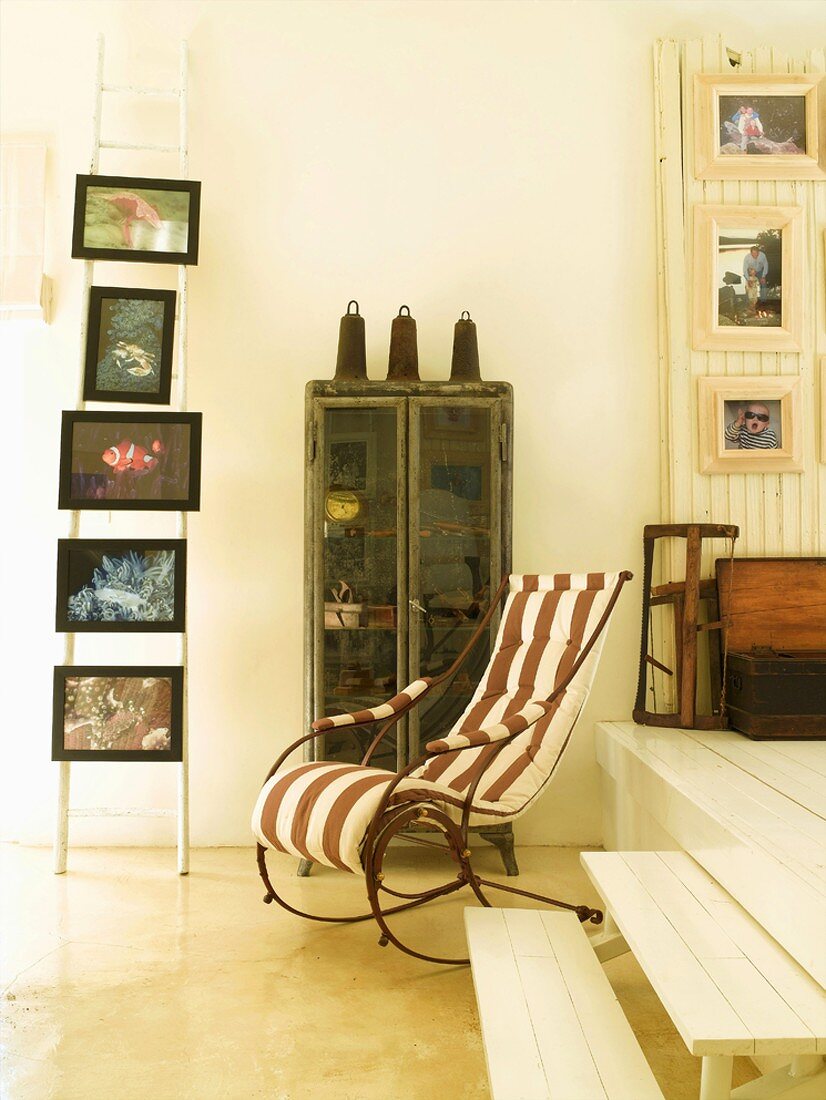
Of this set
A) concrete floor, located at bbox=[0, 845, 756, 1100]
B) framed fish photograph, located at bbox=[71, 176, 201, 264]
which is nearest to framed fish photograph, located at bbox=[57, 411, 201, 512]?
framed fish photograph, located at bbox=[71, 176, 201, 264]

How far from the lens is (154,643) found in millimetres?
4098

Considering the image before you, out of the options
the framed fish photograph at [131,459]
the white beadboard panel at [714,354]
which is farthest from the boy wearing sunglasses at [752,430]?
the framed fish photograph at [131,459]

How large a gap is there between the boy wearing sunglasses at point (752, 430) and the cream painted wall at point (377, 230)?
1.13ft

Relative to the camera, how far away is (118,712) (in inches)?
150

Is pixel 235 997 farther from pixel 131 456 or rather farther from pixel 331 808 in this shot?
pixel 131 456

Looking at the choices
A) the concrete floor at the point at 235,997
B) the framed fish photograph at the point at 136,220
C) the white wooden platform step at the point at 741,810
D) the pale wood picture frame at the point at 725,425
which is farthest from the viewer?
the pale wood picture frame at the point at 725,425

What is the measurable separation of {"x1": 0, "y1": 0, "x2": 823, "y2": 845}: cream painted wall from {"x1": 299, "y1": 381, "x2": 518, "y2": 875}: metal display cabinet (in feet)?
1.40

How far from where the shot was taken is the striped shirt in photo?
13.3 ft

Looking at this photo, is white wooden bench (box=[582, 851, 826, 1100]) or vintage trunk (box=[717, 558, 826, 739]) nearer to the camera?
white wooden bench (box=[582, 851, 826, 1100])

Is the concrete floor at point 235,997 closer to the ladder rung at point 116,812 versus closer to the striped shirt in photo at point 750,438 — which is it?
the ladder rung at point 116,812

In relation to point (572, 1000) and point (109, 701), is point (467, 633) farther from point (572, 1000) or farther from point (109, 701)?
point (572, 1000)

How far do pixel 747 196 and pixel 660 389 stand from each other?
0.93 metres

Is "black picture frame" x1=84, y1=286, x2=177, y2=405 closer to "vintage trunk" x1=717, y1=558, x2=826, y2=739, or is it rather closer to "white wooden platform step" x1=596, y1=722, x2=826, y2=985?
"white wooden platform step" x1=596, y1=722, x2=826, y2=985

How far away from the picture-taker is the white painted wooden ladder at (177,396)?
3.75 m
